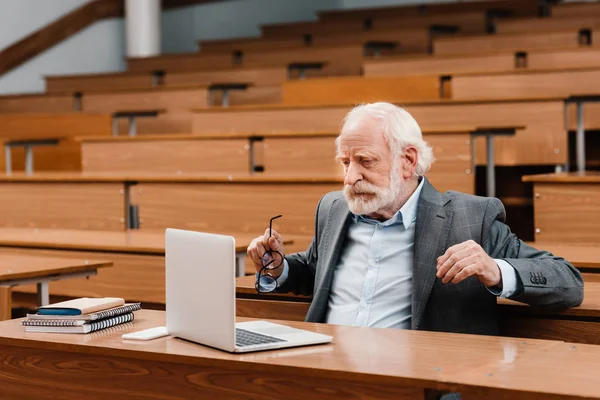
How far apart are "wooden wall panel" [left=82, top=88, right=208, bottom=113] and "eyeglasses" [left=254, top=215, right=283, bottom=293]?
2663 millimetres

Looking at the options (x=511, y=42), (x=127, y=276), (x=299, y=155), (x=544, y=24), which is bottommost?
(x=127, y=276)

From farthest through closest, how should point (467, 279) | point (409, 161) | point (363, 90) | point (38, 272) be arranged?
1. point (363, 90)
2. point (38, 272)
3. point (409, 161)
4. point (467, 279)

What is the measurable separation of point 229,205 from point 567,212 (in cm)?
96

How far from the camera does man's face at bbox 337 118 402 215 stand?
150 centimetres

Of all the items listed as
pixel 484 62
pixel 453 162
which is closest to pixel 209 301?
pixel 453 162

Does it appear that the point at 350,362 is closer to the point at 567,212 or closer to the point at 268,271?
the point at 268,271

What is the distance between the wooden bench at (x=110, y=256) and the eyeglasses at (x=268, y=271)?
596 millimetres

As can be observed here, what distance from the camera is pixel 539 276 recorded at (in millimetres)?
1353

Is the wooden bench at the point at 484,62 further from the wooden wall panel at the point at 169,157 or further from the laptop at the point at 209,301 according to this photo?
the laptop at the point at 209,301

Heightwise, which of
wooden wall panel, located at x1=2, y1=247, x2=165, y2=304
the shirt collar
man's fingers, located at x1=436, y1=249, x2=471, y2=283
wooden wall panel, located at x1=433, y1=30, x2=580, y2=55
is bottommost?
wooden wall panel, located at x1=2, y1=247, x2=165, y2=304

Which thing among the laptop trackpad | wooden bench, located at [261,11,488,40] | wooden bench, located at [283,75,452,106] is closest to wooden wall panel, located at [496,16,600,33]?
wooden bench, located at [261,11,488,40]

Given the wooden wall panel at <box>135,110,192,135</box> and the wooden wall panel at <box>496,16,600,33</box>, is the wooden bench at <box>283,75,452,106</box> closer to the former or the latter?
the wooden wall panel at <box>135,110,192,135</box>

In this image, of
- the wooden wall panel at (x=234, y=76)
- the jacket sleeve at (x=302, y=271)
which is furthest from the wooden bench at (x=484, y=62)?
the jacket sleeve at (x=302, y=271)

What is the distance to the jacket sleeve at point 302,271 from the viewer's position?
1.63m
